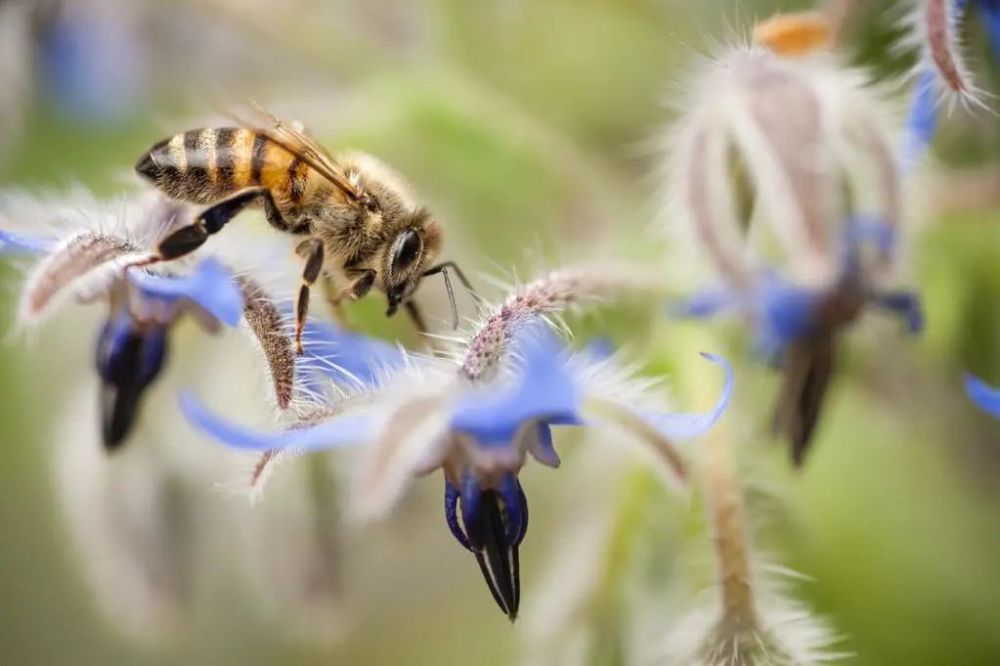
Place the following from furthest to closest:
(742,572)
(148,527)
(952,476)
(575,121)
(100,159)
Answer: (100,159) < (575,121) < (952,476) < (148,527) < (742,572)

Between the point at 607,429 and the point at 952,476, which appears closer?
the point at 607,429

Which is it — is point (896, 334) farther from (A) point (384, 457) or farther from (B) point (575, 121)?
(A) point (384, 457)

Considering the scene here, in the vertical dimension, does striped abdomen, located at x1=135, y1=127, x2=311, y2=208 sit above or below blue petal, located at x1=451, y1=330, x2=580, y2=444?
above

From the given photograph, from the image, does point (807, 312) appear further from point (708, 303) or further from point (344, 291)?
point (344, 291)

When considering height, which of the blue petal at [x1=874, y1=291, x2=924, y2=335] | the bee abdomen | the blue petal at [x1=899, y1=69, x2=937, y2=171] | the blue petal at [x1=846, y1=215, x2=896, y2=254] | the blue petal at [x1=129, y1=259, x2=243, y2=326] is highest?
the blue petal at [x1=899, y1=69, x2=937, y2=171]

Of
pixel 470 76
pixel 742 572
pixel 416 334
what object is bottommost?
pixel 742 572

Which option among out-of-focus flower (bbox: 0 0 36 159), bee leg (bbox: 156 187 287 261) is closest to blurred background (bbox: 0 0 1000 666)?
out-of-focus flower (bbox: 0 0 36 159)

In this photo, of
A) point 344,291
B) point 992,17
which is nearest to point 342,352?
point 344,291

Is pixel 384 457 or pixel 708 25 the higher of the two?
pixel 708 25

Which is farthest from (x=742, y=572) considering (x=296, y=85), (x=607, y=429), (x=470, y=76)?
(x=296, y=85)

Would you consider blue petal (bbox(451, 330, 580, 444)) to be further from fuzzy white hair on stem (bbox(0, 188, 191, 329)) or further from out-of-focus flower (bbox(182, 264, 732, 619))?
fuzzy white hair on stem (bbox(0, 188, 191, 329))
